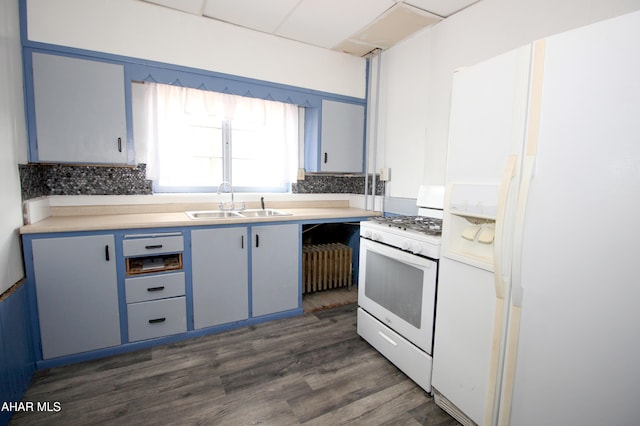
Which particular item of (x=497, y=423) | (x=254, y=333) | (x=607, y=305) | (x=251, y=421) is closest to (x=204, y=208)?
(x=254, y=333)

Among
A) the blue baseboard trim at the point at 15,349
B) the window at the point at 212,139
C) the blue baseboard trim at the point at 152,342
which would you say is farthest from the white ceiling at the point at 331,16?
the blue baseboard trim at the point at 152,342

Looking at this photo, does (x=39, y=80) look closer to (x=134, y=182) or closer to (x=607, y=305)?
(x=134, y=182)

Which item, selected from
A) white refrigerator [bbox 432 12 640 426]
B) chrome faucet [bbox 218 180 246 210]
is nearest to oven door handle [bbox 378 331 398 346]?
white refrigerator [bbox 432 12 640 426]

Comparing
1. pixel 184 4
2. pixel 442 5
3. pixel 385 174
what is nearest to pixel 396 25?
pixel 442 5

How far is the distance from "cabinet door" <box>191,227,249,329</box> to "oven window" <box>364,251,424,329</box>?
104cm

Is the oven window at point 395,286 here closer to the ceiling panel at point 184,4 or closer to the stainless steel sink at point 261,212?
the stainless steel sink at point 261,212

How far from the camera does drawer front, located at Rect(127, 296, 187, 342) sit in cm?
222

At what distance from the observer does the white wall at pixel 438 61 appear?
6.24 ft

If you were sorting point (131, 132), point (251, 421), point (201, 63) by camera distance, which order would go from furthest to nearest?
point (201, 63) → point (131, 132) → point (251, 421)

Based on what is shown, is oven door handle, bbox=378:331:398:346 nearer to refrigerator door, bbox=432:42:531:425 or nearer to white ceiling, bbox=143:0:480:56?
refrigerator door, bbox=432:42:531:425

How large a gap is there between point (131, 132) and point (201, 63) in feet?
2.81

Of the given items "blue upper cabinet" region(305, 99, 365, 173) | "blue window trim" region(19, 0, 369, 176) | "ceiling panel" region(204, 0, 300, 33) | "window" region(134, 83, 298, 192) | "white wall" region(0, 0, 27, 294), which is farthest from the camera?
"blue upper cabinet" region(305, 99, 365, 173)

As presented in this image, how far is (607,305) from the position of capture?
104cm

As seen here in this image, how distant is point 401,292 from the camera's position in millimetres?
1970
